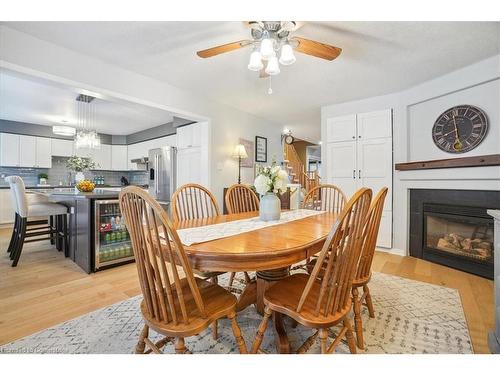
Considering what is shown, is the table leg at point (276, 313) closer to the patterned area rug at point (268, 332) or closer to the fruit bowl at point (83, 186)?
the patterned area rug at point (268, 332)

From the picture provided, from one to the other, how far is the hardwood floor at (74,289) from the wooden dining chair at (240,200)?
1134mm

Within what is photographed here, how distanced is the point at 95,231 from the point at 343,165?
3457 millimetres

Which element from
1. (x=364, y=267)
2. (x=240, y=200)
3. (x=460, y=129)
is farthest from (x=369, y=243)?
(x=460, y=129)

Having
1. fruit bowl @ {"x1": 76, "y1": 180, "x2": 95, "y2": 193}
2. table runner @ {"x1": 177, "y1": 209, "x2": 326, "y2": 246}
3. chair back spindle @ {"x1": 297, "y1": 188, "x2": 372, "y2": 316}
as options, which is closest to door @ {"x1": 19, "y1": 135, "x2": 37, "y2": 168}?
fruit bowl @ {"x1": 76, "y1": 180, "x2": 95, "y2": 193}

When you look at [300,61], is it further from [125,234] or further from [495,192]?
[125,234]

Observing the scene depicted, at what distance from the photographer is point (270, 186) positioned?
1.70m

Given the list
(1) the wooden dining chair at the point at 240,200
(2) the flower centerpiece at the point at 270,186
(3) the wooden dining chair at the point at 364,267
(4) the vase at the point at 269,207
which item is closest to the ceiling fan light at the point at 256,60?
(2) the flower centerpiece at the point at 270,186

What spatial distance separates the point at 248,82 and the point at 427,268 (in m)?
3.11

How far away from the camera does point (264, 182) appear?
5.49 ft

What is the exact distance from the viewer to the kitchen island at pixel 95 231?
2.57 meters

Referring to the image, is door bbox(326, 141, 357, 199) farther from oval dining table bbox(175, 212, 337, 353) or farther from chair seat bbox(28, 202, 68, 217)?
chair seat bbox(28, 202, 68, 217)

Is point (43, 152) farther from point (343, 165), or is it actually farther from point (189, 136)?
point (343, 165)

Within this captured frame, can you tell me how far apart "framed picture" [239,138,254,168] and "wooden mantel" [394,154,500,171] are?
2.36 meters

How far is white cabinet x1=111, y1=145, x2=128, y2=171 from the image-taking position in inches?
256
